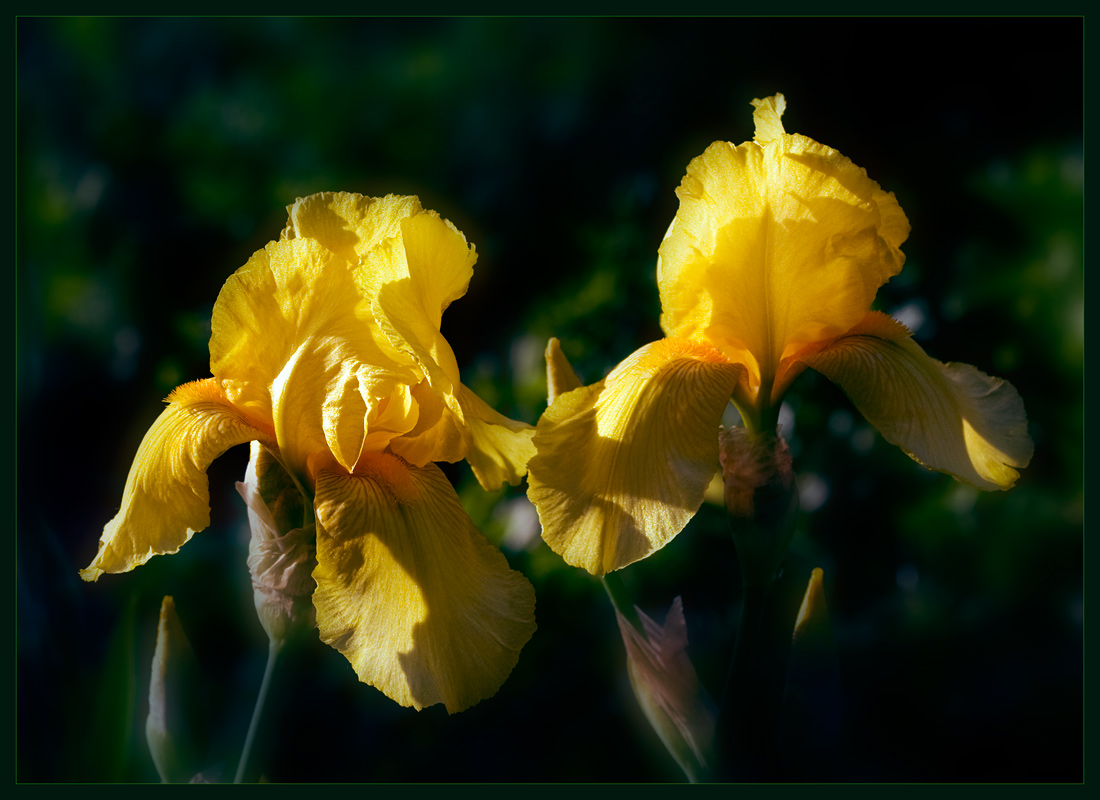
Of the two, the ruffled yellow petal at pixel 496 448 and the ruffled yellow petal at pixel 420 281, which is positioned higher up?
the ruffled yellow petal at pixel 420 281

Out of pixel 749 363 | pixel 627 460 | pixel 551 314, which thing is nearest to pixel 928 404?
pixel 749 363

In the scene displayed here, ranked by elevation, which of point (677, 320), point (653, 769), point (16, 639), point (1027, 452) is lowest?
point (653, 769)

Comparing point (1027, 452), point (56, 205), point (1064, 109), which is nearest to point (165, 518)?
point (1027, 452)

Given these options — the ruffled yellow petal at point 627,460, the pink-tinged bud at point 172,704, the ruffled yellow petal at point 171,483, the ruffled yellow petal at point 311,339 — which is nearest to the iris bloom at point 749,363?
the ruffled yellow petal at point 627,460

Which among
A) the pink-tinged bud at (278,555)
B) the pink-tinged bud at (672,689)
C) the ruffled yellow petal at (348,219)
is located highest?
the ruffled yellow petal at (348,219)

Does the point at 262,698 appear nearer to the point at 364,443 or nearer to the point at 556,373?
the point at 364,443

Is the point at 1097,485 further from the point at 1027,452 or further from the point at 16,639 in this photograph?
the point at 16,639

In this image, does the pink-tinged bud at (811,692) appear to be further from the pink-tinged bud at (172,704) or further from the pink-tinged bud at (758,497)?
the pink-tinged bud at (172,704)
